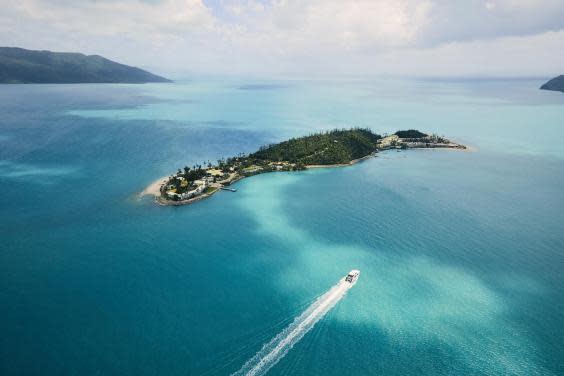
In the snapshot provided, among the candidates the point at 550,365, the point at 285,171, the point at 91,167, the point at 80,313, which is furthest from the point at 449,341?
the point at 91,167

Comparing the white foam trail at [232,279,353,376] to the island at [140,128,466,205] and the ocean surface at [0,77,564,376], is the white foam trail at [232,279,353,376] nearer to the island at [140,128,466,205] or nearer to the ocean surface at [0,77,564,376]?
the ocean surface at [0,77,564,376]

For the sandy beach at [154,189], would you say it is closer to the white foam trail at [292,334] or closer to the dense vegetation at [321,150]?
the dense vegetation at [321,150]

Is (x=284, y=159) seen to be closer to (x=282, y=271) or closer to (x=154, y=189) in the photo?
(x=154, y=189)

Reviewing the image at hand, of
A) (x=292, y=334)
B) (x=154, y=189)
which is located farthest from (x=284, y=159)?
(x=292, y=334)

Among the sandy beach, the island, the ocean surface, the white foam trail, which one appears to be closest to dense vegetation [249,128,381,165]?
Result: the island

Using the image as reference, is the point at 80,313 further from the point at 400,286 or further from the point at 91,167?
the point at 91,167

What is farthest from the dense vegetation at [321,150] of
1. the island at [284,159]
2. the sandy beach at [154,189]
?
the sandy beach at [154,189]

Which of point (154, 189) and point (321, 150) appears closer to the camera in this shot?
point (154, 189)
